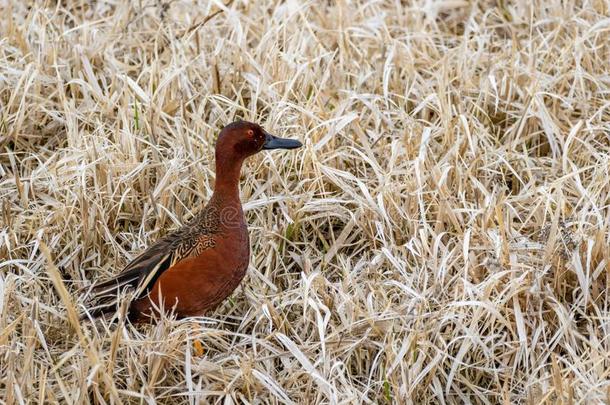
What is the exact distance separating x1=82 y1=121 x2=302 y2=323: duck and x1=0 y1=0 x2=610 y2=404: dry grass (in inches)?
3.6

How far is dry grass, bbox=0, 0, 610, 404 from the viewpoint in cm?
354

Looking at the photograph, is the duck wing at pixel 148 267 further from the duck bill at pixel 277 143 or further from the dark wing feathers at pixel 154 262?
the duck bill at pixel 277 143

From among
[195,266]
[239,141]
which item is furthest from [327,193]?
[195,266]

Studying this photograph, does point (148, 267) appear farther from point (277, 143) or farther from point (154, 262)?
point (277, 143)

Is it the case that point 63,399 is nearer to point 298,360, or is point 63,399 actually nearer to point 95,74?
point 298,360

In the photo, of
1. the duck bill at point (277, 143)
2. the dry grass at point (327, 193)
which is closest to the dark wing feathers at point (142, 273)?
the dry grass at point (327, 193)

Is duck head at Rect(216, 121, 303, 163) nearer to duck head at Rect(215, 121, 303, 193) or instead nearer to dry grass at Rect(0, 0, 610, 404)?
duck head at Rect(215, 121, 303, 193)

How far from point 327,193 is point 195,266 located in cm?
80

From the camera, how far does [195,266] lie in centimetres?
365

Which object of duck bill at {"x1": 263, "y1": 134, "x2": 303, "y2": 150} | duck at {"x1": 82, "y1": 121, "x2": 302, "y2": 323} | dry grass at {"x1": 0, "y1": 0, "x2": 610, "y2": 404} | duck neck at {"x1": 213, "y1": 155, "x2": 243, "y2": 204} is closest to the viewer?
dry grass at {"x1": 0, "y1": 0, "x2": 610, "y2": 404}

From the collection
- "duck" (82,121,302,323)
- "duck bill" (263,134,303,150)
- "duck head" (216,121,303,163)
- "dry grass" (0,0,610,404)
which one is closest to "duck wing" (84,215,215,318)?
"duck" (82,121,302,323)

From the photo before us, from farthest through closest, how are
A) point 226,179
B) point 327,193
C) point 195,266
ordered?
point 327,193 → point 226,179 → point 195,266

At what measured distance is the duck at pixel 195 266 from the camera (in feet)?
12.0

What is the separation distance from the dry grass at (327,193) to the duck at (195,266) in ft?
0.30
